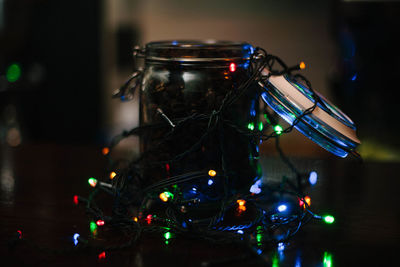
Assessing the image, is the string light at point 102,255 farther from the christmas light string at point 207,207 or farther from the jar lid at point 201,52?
the jar lid at point 201,52

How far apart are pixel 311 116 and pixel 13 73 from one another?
1.98 metres

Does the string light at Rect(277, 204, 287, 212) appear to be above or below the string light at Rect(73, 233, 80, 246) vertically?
above

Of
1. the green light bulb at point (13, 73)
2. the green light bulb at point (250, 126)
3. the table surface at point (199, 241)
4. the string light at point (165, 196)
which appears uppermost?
the green light bulb at point (250, 126)

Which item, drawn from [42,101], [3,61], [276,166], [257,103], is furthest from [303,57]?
[257,103]

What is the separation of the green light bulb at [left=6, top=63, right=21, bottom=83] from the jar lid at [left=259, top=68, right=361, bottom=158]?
Answer: 1.88 meters

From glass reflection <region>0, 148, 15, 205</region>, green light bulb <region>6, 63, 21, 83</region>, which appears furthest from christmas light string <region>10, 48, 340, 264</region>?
green light bulb <region>6, 63, 21, 83</region>

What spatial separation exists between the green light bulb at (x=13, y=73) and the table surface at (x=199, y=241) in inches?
54.2

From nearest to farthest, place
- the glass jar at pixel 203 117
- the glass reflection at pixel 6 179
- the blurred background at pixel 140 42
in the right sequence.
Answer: the glass jar at pixel 203 117, the glass reflection at pixel 6 179, the blurred background at pixel 140 42

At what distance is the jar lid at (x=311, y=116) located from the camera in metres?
0.53

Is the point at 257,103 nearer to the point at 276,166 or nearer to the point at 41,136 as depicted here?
the point at 276,166

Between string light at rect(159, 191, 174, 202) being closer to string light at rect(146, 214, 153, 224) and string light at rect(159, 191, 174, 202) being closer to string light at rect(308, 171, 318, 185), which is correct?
string light at rect(146, 214, 153, 224)

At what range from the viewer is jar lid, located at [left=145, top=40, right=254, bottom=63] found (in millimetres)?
565

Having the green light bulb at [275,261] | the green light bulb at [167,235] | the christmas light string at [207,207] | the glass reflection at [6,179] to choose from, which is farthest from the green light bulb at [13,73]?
the green light bulb at [275,261]

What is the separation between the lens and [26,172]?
83 centimetres
